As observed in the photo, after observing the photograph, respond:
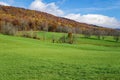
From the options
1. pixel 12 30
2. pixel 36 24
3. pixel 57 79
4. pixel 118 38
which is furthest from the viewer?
pixel 36 24

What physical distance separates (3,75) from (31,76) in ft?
7.15

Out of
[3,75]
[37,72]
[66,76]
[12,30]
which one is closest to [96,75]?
[66,76]

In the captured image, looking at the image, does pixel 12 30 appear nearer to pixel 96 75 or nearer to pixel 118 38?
pixel 118 38

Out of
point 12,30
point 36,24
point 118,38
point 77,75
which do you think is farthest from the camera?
point 36,24

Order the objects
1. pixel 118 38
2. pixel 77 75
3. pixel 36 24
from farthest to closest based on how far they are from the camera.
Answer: pixel 36 24 < pixel 118 38 < pixel 77 75

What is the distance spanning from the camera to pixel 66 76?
18766mm

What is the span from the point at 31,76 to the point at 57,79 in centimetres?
228

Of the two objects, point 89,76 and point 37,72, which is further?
point 37,72

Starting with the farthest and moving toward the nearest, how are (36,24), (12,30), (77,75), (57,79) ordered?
(36,24)
(12,30)
(77,75)
(57,79)

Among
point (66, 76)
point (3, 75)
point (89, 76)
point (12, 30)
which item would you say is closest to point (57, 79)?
point (66, 76)

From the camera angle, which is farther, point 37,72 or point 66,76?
point 37,72

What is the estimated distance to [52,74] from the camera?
19625 millimetres

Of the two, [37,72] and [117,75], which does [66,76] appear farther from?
[117,75]

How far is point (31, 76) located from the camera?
61.7 feet
